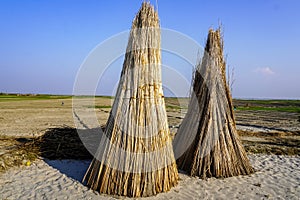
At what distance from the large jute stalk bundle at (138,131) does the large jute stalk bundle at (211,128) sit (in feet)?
3.35

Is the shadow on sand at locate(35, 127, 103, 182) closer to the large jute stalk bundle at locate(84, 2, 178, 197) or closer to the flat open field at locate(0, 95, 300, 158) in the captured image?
the flat open field at locate(0, 95, 300, 158)

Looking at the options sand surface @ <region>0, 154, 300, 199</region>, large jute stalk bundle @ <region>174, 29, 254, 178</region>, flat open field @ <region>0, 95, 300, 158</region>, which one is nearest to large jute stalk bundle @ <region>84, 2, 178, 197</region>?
sand surface @ <region>0, 154, 300, 199</region>

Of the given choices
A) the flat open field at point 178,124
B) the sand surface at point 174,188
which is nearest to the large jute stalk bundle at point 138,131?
the sand surface at point 174,188

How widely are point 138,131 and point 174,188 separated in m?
1.26

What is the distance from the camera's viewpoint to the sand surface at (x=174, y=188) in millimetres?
4375

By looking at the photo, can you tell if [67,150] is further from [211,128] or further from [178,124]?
[178,124]

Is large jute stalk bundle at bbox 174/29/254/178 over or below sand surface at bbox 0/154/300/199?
over

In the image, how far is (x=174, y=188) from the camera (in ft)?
15.1

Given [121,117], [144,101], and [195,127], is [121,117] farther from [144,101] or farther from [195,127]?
[195,127]

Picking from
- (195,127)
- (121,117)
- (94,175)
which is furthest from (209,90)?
(94,175)

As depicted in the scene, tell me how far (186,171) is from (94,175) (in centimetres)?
198

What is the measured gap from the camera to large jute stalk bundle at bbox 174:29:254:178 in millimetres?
5273

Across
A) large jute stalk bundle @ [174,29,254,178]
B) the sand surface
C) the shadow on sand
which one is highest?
large jute stalk bundle @ [174,29,254,178]

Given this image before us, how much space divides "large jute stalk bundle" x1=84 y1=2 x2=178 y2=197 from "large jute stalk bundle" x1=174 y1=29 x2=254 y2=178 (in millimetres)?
1020
